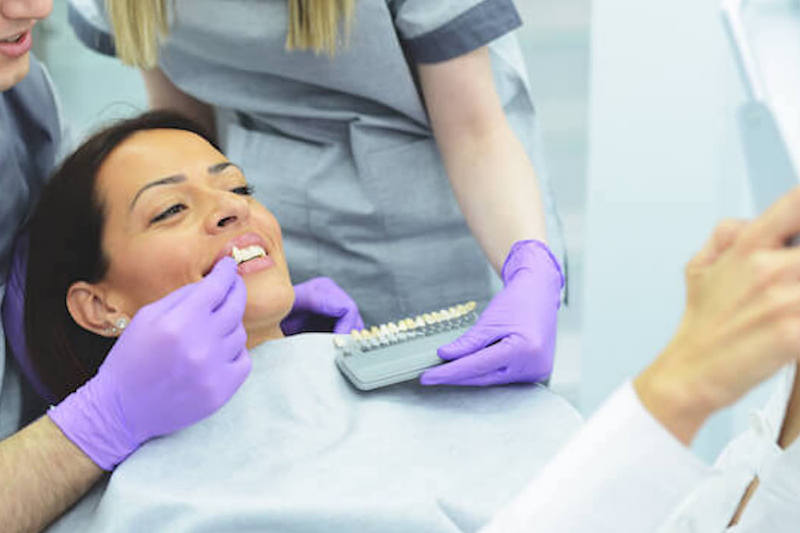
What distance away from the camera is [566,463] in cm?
79

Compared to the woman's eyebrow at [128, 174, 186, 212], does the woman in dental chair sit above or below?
below

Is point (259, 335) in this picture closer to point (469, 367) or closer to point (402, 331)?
point (402, 331)

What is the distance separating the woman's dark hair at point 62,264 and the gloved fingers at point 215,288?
0.78 ft

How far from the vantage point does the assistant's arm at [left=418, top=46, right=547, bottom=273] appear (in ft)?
5.41

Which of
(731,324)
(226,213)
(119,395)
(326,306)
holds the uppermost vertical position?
(731,324)

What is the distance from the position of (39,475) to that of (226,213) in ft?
1.50

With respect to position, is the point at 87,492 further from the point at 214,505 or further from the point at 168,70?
the point at 168,70

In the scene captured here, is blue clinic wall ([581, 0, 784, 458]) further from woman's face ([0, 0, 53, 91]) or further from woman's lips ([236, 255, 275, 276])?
woman's face ([0, 0, 53, 91])

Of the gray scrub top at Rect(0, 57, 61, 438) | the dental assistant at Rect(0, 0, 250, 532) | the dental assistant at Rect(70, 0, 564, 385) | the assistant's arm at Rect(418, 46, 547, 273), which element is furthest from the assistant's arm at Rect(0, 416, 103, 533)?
the assistant's arm at Rect(418, 46, 547, 273)

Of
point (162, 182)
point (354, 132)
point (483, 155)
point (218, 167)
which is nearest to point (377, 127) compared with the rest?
point (354, 132)

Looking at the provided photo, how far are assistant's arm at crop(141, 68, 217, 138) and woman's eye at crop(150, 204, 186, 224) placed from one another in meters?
0.43

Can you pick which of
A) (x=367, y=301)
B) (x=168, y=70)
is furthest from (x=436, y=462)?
(x=168, y=70)

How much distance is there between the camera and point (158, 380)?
1.23m

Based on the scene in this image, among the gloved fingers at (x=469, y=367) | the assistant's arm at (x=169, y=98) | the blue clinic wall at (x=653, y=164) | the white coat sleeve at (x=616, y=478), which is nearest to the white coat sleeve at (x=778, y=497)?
the white coat sleeve at (x=616, y=478)
